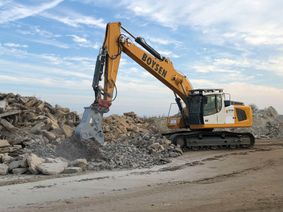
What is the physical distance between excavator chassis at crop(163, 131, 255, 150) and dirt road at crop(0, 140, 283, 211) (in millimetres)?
4478

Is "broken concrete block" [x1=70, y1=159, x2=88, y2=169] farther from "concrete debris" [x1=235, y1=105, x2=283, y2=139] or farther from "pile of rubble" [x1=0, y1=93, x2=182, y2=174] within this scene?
"concrete debris" [x1=235, y1=105, x2=283, y2=139]

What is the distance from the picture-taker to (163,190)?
1098 centimetres

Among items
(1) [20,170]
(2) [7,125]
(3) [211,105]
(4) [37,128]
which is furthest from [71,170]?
(3) [211,105]

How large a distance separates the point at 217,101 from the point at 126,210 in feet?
43.5

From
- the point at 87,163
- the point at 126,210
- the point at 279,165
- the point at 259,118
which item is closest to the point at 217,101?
the point at 279,165

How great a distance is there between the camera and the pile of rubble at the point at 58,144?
14.7 m

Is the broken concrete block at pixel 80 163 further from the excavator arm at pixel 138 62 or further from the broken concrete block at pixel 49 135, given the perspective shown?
the broken concrete block at pixel 49 135

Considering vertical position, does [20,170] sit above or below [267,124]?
below

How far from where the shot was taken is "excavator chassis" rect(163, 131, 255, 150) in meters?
20.8

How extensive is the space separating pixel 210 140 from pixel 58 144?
23.8ft

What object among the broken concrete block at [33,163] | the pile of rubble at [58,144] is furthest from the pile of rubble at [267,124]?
the broken concrete block at [33,163]

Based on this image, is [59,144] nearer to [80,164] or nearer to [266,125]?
[80,164]

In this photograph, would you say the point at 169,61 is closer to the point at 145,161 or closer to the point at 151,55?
the point at 151,55

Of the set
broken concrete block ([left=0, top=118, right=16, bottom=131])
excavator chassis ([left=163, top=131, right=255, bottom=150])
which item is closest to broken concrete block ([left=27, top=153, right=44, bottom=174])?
broken concrete block ([left=0, top=118, right=16, bottom=131])
